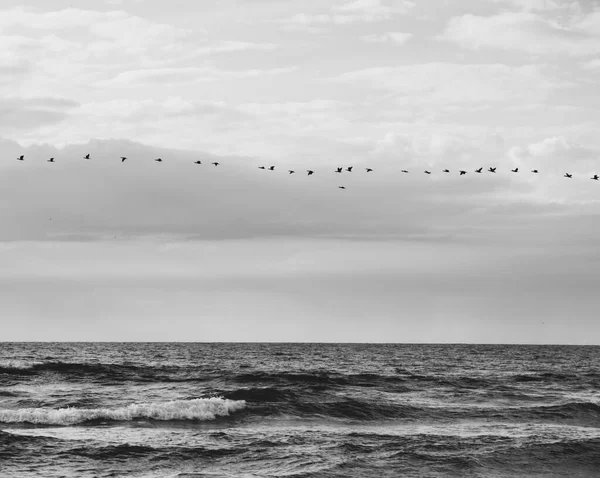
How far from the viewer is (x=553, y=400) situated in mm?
41312

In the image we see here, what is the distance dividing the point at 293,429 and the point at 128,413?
7.24m

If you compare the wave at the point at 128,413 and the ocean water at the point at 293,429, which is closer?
the ocean water at the point at 293,429

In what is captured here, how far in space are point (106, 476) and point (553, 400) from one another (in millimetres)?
27915

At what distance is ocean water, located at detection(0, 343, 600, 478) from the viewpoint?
23363 millimetres

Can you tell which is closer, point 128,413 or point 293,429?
point 293,429

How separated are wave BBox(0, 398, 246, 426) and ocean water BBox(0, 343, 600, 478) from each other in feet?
0.20

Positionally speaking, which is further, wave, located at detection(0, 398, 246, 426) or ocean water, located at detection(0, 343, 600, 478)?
wave, located at detection(0, 398, 246, 426)

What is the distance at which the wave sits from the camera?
30875mm

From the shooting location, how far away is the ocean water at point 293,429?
23.4 metres

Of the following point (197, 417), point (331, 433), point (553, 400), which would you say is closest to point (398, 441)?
point (331, 433)

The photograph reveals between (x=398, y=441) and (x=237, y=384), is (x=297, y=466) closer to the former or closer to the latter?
(x=398, y=441)

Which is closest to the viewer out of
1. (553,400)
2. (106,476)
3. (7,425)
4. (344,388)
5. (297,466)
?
(106,476)

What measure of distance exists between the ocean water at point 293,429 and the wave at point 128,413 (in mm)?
60

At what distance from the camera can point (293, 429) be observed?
30.2 meters
